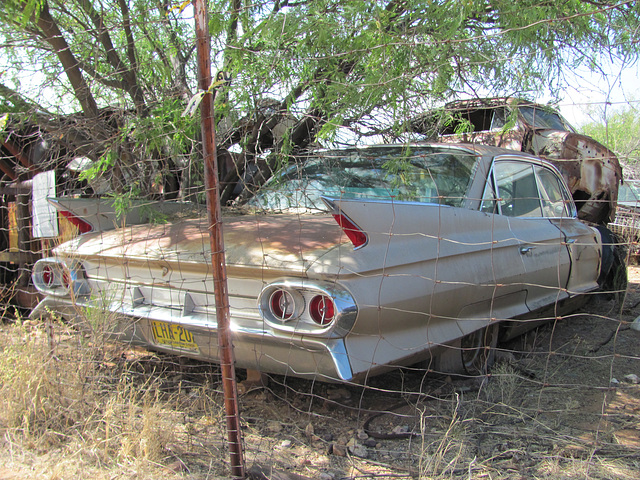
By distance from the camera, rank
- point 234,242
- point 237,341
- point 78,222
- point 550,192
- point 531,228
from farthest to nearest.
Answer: point 550,192 < point 531,228 < point 78,222 < point 234,242 < point 237,341

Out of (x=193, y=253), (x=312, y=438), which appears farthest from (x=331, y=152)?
(x=312, y=438)

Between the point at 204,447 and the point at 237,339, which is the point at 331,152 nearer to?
the point at 237,339

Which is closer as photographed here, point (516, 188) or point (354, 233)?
point (354, 233)

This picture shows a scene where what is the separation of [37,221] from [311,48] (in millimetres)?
2564

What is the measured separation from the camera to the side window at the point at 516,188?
3641 millimetres

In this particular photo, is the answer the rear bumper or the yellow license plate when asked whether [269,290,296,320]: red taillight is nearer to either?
the rear bumper

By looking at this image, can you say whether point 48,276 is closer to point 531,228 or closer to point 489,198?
point 489,198

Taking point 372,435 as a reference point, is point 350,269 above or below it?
above

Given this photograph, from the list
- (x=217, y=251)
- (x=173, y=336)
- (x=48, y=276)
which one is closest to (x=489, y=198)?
(x=217, y=251)

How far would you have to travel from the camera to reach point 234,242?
9.07ft

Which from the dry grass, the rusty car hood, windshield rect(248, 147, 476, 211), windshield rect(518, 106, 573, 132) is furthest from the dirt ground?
windshield rect(518, 106, 573, 132)

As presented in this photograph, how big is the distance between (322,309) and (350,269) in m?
0.23

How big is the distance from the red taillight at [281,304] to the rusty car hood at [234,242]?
0.14 m

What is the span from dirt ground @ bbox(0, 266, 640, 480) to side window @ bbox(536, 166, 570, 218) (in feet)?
4.52
